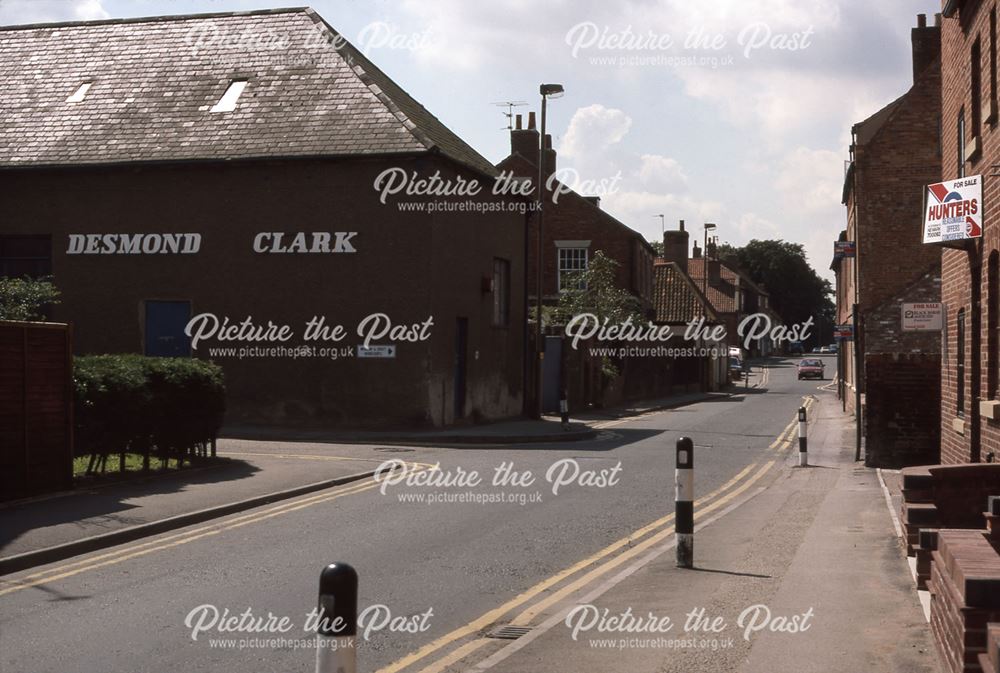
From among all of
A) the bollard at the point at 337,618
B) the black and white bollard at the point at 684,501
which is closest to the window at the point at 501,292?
the black and white bollard at the point at 684,501

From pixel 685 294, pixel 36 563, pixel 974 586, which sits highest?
pixel 685 294

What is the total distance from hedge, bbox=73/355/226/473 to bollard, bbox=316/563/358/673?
1154cm

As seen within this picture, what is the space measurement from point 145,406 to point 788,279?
121 meters

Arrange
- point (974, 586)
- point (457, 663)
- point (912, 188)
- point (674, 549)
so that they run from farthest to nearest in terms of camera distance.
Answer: point (912, 188)
point (674, 549)
point (457, 663)
point (974, 586)

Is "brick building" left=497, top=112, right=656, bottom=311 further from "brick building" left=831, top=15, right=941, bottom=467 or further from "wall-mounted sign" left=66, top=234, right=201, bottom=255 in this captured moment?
"wall-mounted sign" left=66, top=234, right=201, bottom=255

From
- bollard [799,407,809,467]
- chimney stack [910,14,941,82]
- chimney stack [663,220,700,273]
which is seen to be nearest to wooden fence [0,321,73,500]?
bollard [799,407,809,467]

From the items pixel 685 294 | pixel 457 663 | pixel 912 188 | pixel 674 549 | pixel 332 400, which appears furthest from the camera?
pixel 685 294

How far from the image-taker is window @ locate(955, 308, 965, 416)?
1414cm

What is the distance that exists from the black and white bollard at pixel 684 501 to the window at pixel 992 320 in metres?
4.09

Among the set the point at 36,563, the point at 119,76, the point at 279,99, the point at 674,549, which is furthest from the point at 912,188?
the point at 36,563

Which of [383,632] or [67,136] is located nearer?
[383,632]

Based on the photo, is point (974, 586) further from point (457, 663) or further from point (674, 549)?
point (674, 549)

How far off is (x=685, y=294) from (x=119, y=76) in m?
42.4

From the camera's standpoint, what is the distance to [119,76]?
96.2ft
